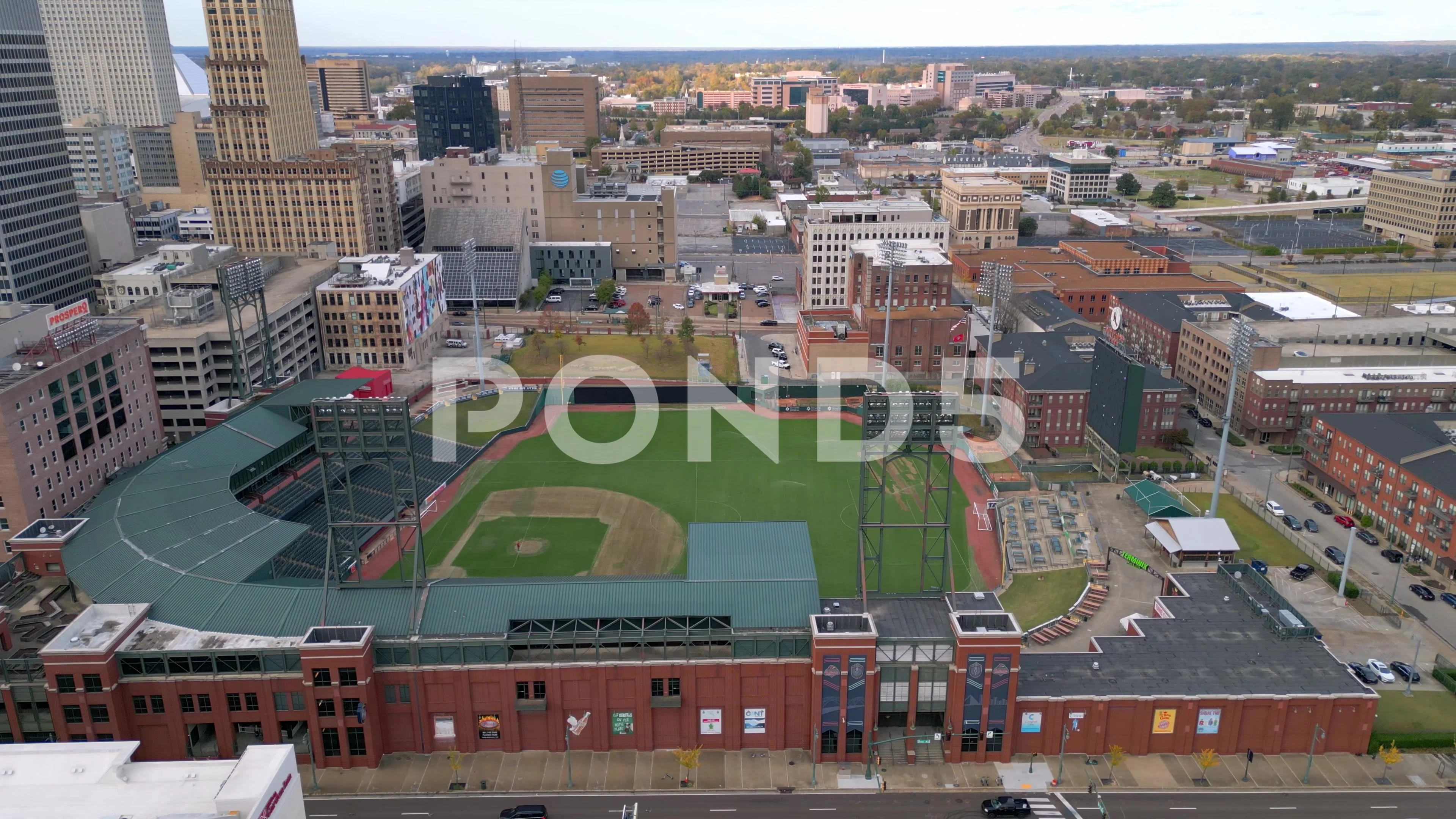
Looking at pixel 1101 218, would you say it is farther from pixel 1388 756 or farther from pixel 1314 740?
pixel 1388 756

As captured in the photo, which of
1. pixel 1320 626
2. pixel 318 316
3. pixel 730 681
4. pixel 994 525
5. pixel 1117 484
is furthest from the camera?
pixel 318 316

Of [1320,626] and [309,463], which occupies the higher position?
[309,463]

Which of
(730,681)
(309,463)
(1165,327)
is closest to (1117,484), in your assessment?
(1165,327)

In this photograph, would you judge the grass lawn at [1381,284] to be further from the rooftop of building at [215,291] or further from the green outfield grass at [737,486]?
the rooftop of building at [215,291]

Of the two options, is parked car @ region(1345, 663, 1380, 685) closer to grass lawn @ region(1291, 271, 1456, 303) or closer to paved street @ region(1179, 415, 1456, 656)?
paved street @ region(1179, 415, 1456, 656)

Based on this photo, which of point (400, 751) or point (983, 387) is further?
point (983, 387)

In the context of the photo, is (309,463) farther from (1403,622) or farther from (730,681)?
(1403,622)

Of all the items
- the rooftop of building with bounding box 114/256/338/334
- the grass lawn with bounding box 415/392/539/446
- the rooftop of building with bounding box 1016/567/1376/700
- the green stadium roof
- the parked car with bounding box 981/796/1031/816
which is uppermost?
the rooftop of building with bounding box 114/256/338/334

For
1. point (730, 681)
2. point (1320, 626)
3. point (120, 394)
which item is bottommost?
point (1320, 626)

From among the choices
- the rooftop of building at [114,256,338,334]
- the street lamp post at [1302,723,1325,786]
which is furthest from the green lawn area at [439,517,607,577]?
the street lamp post at [1302,723,1325,786]
